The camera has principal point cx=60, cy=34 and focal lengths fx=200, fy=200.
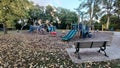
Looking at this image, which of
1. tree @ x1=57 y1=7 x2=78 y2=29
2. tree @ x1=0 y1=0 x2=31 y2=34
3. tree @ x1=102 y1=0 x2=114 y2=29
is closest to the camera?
tree @ x1=0 y1=0 x2=31 y2=34

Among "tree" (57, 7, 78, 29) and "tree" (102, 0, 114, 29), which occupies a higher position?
"tree" (102, 0, 114, 29)

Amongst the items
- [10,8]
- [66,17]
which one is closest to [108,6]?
[66,17]

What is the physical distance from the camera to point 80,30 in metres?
19.3

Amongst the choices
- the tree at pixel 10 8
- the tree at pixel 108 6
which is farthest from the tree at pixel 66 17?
the tree at pixel 10 8

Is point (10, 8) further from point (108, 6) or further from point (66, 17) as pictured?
point (108, 6)

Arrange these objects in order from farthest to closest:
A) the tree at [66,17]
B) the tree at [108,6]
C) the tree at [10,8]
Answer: the tree at [66,17]
the tree at [108,6]
the tree at [10,8]

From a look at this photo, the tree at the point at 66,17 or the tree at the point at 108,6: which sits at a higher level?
the tree at the point at 108,6

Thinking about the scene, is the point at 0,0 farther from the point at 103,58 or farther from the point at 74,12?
the point at 74,12

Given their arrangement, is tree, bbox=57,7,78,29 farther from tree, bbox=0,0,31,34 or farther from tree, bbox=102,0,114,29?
Answer: tree, bbox=0,0,31,34

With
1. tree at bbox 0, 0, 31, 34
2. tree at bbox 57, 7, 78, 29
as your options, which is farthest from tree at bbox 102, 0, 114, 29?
tree at bbox 0, 0, 31, 34

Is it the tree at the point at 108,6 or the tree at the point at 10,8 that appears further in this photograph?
the tree at the point at 108,6

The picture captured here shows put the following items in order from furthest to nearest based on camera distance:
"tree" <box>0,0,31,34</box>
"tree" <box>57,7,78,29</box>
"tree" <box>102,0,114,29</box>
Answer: "tree" <box>57,7,78,29</box> < "tree" <box>102,0,114,29</box> < "tree" <box>0,0,31,34</box>

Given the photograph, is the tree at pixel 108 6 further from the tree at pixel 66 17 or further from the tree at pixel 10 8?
the tree at pixel 10 8

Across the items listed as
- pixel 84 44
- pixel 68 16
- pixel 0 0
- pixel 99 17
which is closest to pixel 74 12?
pixel 68 16
